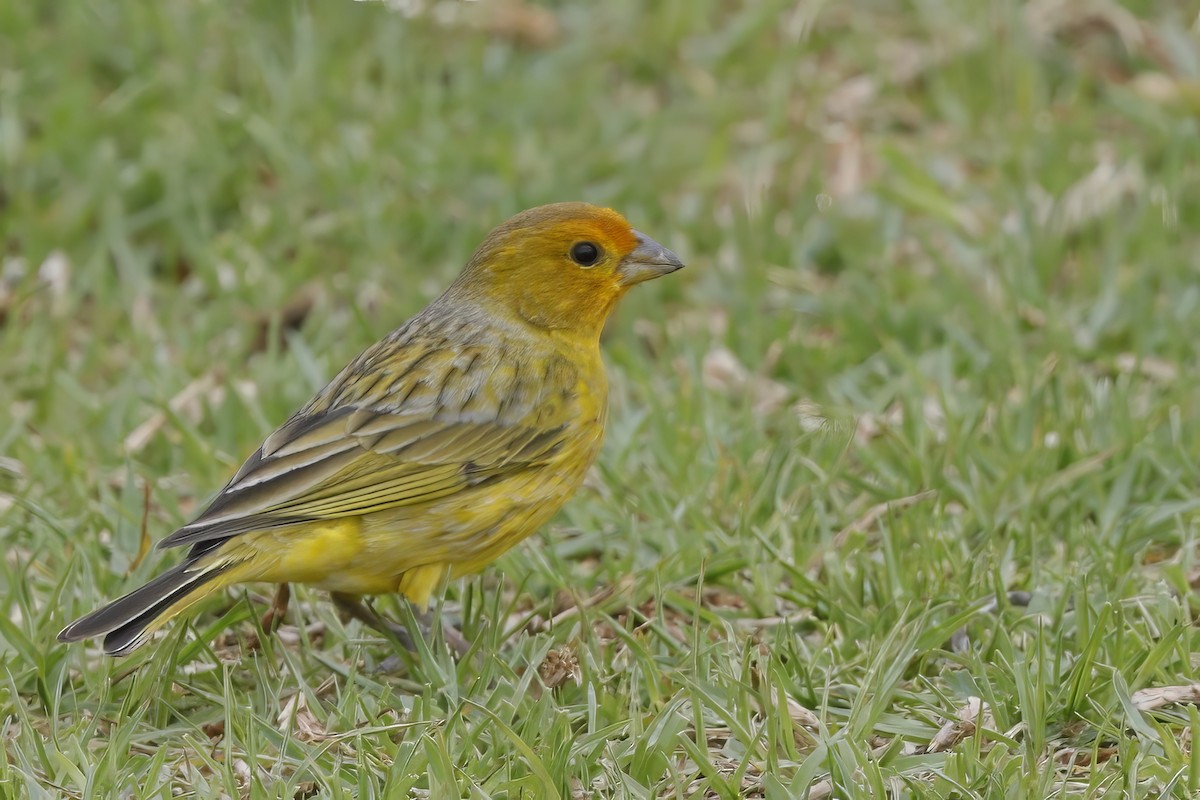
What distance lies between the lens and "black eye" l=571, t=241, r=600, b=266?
4.77 metres

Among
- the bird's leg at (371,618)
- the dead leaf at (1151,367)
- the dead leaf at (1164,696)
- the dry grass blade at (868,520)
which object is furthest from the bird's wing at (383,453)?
the dead leaf at (1151,367)

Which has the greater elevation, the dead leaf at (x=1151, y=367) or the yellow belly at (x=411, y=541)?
the yellow belly at (x=411, y=541)

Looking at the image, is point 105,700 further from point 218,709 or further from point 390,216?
point 390,216

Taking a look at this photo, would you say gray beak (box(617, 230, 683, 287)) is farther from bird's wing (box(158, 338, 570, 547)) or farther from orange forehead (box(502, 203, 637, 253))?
bird's wing (box(158, 338, 570, 547))

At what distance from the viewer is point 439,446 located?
4.42m

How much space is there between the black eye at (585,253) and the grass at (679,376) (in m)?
0.76

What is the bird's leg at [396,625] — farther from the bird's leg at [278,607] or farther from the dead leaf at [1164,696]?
the dead leaf at [1164,696]

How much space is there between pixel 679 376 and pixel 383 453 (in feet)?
6.03

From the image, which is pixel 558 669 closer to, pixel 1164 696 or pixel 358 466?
pixel 358 466

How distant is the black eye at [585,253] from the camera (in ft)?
15.7

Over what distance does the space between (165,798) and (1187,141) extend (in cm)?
526

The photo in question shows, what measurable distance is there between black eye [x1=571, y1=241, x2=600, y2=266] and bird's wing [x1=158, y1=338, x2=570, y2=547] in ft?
1.25

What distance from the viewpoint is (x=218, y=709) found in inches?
162

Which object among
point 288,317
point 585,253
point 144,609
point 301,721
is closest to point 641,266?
point 585,253
